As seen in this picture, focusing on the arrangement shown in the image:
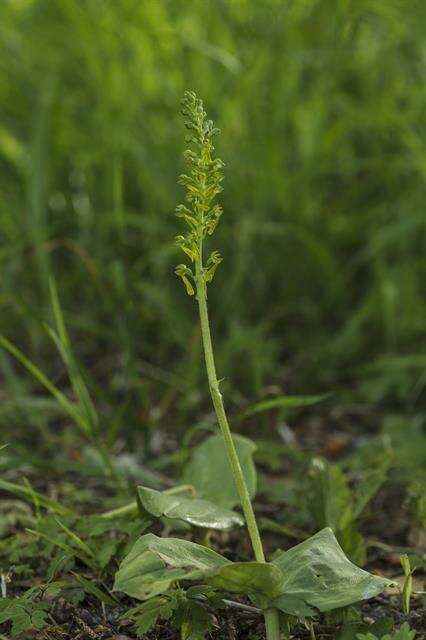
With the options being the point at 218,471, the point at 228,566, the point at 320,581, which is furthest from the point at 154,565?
the point at 218,471

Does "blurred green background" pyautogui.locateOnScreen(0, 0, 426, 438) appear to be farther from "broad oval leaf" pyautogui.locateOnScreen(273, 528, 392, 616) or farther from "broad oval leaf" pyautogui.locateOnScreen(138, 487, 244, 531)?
"broad oval leaf" pyautogui.locateOnScreen(273, 528, 392, 616)

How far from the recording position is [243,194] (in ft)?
9.41

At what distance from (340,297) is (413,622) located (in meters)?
1.45

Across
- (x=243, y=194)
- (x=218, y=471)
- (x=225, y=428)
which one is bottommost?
(x=218, y=471)

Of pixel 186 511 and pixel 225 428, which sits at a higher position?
pixel 225 428

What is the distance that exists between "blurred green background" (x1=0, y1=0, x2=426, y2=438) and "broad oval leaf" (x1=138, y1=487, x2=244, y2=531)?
3.42 feet

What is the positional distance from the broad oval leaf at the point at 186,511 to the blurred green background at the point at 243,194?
1.04 m

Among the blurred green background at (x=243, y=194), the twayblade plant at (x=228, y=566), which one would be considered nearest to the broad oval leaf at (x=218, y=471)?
the twayblade plant at (x=228, y=566)

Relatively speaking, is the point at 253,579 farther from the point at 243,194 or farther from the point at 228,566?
the point at 243,194

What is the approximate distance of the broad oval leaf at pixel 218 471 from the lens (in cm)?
162

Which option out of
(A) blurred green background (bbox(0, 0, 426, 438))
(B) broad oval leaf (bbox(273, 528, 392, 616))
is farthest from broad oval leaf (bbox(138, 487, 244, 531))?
(A) blurred green background (bbox(0, 0, 426, 438))

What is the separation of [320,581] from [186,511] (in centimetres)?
24

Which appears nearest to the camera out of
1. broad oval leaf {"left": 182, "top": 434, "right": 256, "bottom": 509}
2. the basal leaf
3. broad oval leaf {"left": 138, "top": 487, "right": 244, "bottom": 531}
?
the basal leaf

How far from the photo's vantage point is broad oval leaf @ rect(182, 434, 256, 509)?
5.32 feet
